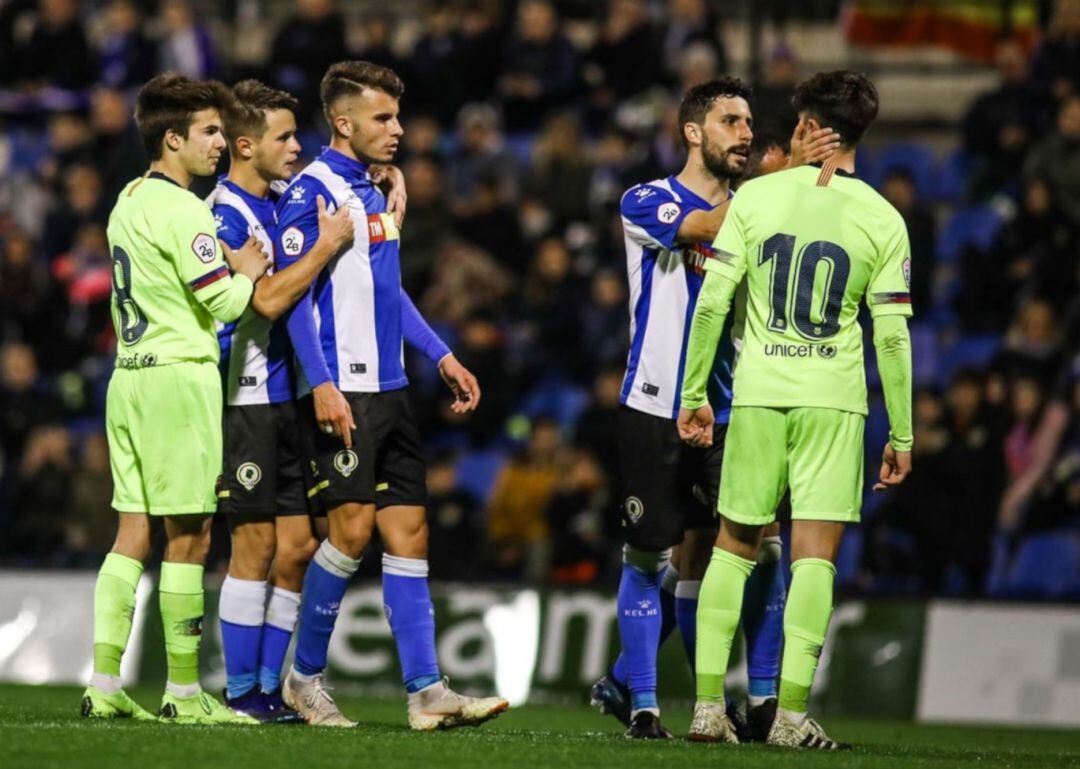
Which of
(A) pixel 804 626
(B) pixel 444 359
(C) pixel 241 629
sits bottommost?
(C) pixel 241 629

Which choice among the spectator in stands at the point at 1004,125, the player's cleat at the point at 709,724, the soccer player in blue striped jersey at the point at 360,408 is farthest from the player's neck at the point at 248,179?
the spectator in stands at the point at 1004,125

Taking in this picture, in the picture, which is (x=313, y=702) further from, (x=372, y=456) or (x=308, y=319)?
(x=308, y=319)

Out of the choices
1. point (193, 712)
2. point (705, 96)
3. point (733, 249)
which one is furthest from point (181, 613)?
point (705, 96)

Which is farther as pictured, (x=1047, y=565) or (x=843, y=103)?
(x=1047, y=565)

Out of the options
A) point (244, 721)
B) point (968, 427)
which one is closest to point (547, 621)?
point (968, 427)

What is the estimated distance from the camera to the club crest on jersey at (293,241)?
26.1 feet

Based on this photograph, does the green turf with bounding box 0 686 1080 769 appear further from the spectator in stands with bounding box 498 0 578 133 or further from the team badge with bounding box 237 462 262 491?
the spectator in stands with bounding box 498 0 578 133

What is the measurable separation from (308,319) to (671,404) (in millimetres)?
1572

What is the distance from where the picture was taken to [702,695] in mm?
7691

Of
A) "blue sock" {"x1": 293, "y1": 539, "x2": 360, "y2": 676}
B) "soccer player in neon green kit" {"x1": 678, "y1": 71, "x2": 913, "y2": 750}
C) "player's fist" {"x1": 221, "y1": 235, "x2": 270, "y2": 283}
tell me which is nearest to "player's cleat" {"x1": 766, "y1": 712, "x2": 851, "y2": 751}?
"soccer player in neon green kit" {"x1": 678, "y1": 71, "x2": 913, "y2": 750}

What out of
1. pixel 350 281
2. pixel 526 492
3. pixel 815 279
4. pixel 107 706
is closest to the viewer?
pixel 815 279

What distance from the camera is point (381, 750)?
6.98 m

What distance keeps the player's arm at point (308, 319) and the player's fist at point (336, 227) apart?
7 centimetres

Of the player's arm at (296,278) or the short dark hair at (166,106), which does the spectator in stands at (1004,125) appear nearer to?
the player's arm at (296,278)
